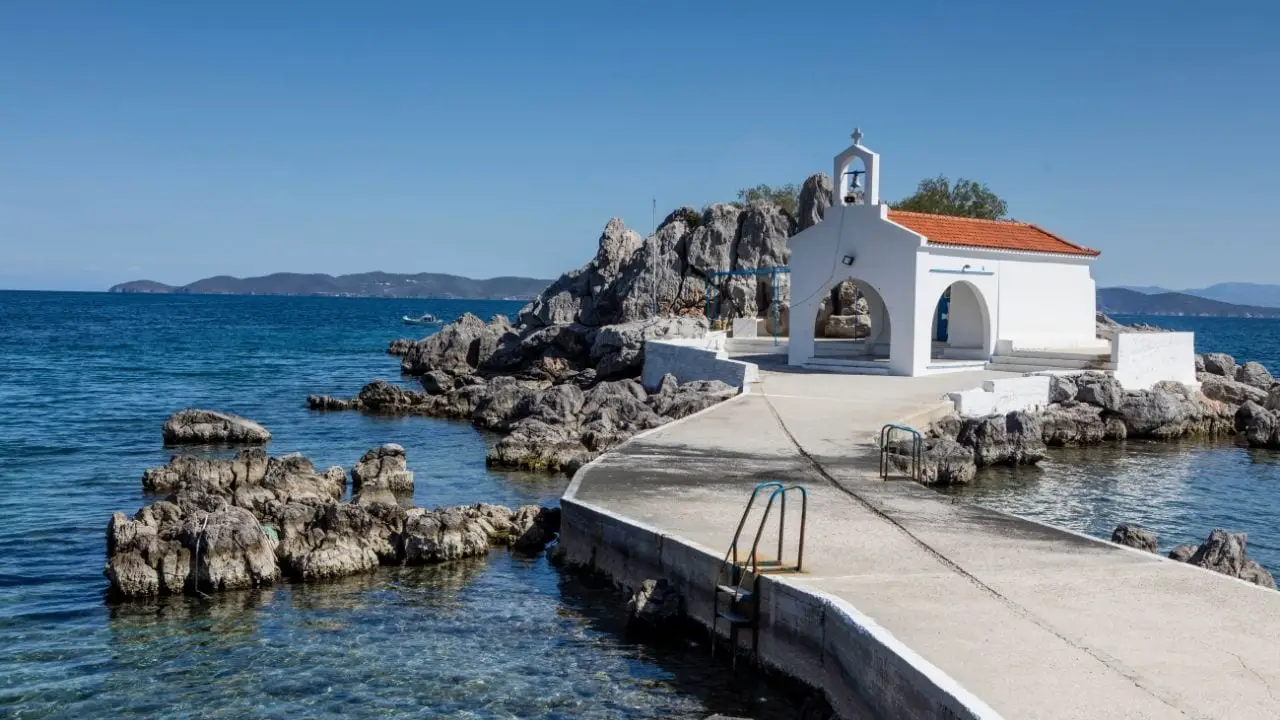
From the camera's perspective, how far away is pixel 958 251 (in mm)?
30922

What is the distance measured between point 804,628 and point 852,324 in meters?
32.8

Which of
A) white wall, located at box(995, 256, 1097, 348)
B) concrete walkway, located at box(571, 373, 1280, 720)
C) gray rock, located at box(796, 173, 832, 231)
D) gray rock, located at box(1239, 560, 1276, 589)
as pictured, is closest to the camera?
concrete walkway, located at box(571, 373, 1280, 720)

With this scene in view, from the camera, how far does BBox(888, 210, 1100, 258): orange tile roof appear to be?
31.3 metres

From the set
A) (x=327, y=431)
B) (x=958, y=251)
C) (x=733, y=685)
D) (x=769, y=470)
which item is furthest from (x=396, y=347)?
(x=733, y=685)

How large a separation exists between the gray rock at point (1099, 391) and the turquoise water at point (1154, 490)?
3.90 ft

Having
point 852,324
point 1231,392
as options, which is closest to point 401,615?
point 1231,392

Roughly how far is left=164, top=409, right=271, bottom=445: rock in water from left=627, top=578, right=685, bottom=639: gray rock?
1798cm

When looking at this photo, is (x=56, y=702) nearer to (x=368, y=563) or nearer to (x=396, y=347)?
(x=368, y=563)

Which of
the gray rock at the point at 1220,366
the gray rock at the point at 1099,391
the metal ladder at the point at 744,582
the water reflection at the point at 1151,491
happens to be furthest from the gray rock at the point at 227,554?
the gray rock at the point at 1220,366

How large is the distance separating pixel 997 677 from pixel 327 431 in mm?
24953

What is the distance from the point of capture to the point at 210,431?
2781 cm

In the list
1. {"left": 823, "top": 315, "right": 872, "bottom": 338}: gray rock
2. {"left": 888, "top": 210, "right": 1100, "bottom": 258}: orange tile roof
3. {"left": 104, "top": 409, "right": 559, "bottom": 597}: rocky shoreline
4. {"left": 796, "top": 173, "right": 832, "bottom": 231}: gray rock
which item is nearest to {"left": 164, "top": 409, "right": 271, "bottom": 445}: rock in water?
{"left": 104, "top": 409, "right": 559, "bottom": 597}: rocky shoreline

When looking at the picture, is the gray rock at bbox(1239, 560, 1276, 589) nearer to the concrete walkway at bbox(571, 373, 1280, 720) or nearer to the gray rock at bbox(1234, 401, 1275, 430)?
the concrete walkway at bbox(571, 373, 1280, 720)

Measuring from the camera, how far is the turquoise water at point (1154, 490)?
18.7 metres
